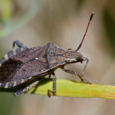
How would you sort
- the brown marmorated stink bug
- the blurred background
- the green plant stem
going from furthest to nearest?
the blurred background
the brown marmorated stink bug
the green plant stem

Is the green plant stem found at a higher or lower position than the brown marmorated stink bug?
lower

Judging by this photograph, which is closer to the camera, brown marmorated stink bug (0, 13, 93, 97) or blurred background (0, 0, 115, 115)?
brown marmorated stink bug (0, 13, 93, 97)

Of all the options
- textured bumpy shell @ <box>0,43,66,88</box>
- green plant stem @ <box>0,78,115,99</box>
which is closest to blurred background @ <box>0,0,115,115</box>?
textured bumpy shell @ <box>0,43,66,88</box>

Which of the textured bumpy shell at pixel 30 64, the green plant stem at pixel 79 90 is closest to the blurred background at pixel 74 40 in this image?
the textured bumpy shell at pixel 30 64

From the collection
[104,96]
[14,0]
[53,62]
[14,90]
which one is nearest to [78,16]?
[14,0]

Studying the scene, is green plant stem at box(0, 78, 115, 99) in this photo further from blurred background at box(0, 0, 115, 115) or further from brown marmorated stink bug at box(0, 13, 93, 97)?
blurred background at box(0, 0, 115, 115)

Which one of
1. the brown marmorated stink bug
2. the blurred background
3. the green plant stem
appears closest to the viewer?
the green plant stem

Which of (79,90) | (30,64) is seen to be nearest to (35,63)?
(30,64)
